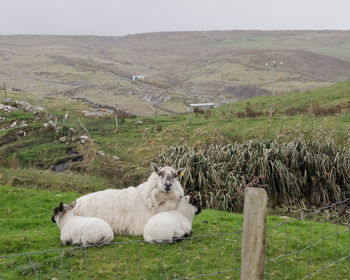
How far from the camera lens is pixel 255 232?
4.91 meters

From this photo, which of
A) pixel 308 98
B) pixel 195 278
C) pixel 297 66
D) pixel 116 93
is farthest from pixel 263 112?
pixel 297 66

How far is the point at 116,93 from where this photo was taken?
77625mm

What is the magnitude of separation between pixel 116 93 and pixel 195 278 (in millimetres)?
72688

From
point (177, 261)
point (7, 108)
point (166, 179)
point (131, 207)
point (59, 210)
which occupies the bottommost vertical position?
point (177, 261)

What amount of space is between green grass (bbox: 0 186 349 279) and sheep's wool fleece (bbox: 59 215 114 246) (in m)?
0.20

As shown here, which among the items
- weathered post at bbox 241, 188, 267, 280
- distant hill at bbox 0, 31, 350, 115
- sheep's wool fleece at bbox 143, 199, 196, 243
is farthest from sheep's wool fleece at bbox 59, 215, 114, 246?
distant hill at bbox 0, 31, 350, 115

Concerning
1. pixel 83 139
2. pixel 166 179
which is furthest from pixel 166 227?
pixel 83 139

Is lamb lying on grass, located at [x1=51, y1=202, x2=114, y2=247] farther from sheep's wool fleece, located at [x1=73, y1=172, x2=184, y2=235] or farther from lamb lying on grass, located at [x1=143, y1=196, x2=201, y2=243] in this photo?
lamb lying on grass, located at [x1=143, y1=196, x2=201, y2=243]

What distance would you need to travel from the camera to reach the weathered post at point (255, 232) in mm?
4902

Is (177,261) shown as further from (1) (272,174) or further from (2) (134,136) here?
(2) (134,136)

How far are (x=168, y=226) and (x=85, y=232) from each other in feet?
5.21

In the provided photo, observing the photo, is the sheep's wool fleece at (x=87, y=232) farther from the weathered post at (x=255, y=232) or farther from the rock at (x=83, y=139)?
the rock at (x=83, y=139)

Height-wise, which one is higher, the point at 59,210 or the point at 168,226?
the point at 59,210

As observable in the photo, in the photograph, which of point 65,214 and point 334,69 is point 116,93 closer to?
point 65,214
